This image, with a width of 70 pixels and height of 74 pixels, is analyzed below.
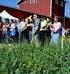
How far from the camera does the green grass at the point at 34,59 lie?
6992 millimetres

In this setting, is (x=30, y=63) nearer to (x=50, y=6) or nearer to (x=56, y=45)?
(x=56, y=45)

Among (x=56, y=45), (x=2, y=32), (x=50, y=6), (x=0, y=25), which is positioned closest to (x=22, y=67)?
(x=56, y=45)

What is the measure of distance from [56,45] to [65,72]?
132 cm

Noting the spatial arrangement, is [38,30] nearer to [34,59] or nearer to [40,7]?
[34,59]

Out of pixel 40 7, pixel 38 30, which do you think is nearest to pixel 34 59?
pixel 38 30

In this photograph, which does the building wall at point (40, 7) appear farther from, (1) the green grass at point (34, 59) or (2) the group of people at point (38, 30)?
(1) the green grass at point (34, 59)

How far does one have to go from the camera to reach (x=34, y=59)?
7.40 metres

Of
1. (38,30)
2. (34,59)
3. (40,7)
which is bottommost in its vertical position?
(34,59)

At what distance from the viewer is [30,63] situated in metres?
7.18

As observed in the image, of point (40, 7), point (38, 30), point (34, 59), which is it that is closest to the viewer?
point (34, 59)

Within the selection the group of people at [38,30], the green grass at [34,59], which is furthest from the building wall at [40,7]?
the green grass at [34,59]

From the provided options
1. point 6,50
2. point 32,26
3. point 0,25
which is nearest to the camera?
point 6,50

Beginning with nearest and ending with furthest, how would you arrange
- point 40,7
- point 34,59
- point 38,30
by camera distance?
1. point 34,59
2. point 38,30
3. point 40,7

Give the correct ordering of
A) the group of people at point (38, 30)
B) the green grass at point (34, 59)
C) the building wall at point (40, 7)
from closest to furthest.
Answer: the green grass at point (34, 59), the group of people at point (38, 30), the building wall at point (40, 7)
